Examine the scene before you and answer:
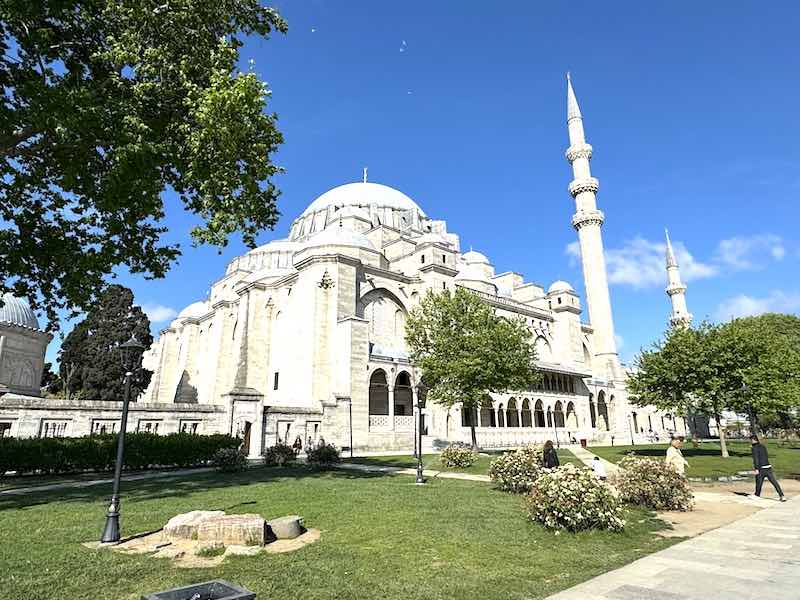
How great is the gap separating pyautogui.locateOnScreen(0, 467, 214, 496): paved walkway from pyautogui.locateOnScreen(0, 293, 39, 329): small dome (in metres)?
23.1

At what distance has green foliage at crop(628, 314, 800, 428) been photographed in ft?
72.4

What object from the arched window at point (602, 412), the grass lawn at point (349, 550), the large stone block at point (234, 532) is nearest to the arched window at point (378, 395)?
the grass lawn at point (349, 550)

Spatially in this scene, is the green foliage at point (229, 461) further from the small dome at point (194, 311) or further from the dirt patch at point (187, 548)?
the small dome at point (194, 311)

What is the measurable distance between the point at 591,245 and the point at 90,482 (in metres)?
47.5

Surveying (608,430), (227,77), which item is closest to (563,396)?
(608,430)

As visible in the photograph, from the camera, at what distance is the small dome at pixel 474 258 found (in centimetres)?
5488

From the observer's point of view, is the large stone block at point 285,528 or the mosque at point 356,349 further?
the mosque at point 356,349

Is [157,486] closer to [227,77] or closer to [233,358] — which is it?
[227,77]

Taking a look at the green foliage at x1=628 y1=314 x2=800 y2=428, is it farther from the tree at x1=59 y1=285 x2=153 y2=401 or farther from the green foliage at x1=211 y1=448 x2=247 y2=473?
the tree at x1=59 y1=285 x2=153 y2=401

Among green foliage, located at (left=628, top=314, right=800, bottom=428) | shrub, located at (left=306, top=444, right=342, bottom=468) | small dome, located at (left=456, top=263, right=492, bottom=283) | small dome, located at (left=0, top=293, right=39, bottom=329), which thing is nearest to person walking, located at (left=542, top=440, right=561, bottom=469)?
shrub, located at (left=306, top=444, right=342, bottom=468)

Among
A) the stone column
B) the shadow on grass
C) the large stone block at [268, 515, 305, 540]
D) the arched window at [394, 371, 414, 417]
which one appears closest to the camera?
the large stone block at [268, 515, 305, 540]

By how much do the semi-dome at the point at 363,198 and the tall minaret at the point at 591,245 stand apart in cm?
1801

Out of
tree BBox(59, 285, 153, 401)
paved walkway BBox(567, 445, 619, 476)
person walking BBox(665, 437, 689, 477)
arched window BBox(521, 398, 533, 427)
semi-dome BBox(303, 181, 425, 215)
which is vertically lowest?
paved walkway BBox(567, 445, 619, 476)

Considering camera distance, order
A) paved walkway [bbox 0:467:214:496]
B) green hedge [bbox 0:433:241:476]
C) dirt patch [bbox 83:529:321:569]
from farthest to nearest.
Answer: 1. green hedge [bbox 0:433:241:476]
2. paved walkway [bbox 0:467:214:496]
3. dirt patch [bbox 83:529:321:569]
